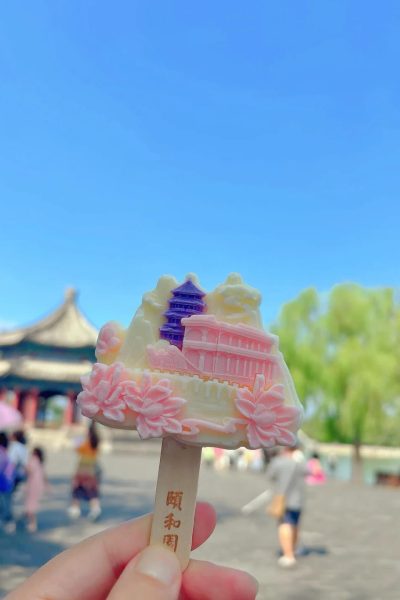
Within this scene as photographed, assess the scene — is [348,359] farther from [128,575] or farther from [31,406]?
[128,575]

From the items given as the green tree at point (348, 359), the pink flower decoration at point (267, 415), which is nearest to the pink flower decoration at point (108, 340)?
the pink flower decoration at point (267, 415)

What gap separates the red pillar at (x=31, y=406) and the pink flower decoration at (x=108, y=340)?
1222 inches

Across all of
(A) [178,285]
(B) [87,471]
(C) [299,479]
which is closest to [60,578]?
(A) [178,285]

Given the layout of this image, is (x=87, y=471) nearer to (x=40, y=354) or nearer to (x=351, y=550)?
(x=351, y=550)

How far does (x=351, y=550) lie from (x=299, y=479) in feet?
7.02

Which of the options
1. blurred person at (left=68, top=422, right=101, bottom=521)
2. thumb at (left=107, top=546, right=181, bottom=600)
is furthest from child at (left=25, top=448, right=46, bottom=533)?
thumb at (left=107, top=546, right=181, bottom=600)

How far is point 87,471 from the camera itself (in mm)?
8242

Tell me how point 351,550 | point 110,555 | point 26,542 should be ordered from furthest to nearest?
1. point 351,550
2. point 26,542
3. point 110,555

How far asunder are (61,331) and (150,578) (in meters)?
32.2

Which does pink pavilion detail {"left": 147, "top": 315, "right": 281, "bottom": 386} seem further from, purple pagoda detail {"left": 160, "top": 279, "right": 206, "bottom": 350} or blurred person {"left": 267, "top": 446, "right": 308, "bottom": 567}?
blurred person {"left": 267, "top": 446, "right": 308, "bottom": 567}

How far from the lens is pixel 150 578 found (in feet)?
5.74

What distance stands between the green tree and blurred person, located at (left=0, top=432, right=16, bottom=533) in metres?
17.9

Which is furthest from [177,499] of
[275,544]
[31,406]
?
[31,406]

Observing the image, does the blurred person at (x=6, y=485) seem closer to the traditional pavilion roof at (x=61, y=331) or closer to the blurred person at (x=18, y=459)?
the blurred person at (x=18, y=459)
